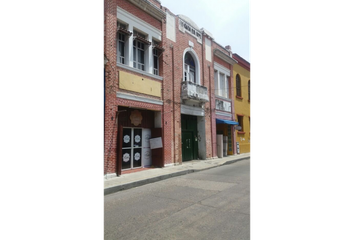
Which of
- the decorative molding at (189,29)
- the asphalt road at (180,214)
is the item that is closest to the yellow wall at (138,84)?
the decorative molding at (189,29)

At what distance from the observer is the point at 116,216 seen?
4371mm

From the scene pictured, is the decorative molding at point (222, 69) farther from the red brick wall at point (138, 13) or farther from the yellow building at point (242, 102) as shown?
the red brick wall at point (138, 13)

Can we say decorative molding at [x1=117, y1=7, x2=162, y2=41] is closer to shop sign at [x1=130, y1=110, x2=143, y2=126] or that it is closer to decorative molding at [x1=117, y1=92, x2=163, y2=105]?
decorative molding at [x1=117, y1=92, x2=163, y2=105]

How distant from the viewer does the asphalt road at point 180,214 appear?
3387 mm

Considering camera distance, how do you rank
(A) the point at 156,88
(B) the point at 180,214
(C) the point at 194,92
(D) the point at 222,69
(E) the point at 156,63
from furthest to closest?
(D) the point at 222,69 < (C) the point at 194,92 < (E) the point at 156,63 < (A) the point at 156,88 < (B) the point at 180,214

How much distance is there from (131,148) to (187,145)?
441 cm

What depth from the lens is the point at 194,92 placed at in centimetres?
1266

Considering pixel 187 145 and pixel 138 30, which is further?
pixel 187 145

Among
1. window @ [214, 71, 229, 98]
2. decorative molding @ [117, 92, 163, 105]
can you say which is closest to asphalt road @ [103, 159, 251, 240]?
decorative molding @ [117, 92, 163, 105]

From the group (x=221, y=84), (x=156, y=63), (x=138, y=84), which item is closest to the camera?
(x=138, y=84)

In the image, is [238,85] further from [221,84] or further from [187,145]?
[187,145]

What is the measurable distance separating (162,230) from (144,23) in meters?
9.69

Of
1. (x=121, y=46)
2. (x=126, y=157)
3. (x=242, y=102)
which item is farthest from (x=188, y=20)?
(x=126, y=157)
